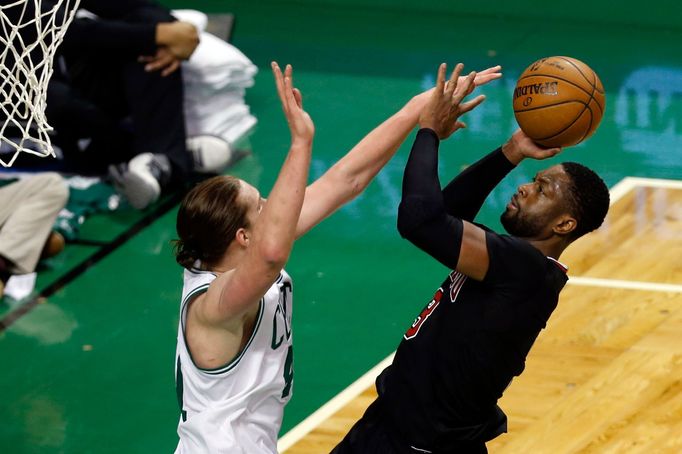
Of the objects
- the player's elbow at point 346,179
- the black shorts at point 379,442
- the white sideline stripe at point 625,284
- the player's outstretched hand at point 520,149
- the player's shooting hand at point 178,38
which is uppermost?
the player's outstretched hand at point 520,149

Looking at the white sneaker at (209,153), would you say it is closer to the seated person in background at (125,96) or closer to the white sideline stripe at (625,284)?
the seated person in background at (125,96)

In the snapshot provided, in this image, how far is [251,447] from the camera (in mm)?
3490

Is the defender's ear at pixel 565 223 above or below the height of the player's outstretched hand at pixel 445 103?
below

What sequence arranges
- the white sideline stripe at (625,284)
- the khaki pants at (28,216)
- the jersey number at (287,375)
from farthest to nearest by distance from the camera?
1. the khaki pants at (28,216)
2. the white sideline stripe at (625,284)
3. the jersey number at (287,375)

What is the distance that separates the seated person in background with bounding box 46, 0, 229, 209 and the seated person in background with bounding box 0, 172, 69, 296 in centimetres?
81

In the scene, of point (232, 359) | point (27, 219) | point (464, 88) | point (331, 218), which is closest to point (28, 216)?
point (27, 219)

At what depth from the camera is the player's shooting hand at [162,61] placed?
7668mm

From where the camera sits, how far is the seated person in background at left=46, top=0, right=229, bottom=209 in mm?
7531

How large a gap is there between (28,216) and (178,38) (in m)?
1.72

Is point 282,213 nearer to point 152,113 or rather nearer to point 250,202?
point 250,202

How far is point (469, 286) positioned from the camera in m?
3.56

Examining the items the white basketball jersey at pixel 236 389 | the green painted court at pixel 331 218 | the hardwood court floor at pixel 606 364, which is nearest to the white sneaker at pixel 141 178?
the green painted court at pixel 331 218

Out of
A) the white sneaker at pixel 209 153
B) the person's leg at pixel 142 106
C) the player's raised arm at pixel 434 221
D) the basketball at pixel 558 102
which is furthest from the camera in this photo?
the white sneaker at pixel 209 153

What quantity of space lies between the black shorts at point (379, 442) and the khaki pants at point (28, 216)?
123 inches
